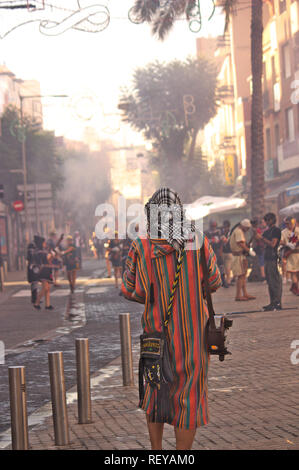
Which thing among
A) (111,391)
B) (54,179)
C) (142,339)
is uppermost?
(54,179)

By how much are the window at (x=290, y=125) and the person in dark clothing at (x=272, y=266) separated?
2686cm

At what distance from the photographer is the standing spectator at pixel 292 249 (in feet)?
56.9

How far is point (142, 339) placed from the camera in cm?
495

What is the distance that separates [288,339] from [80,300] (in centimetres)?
1081

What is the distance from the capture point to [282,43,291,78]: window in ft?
138

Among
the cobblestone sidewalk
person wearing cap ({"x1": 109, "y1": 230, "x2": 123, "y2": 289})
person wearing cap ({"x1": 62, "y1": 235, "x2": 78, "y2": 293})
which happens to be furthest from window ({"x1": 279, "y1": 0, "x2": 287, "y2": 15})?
the cobblestone sidewalk

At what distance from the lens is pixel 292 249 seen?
17.4 meters

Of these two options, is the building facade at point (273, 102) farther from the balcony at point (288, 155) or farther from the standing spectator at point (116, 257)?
the standing spectator at point (116, 257)

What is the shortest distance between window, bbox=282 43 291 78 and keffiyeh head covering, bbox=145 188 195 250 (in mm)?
38264

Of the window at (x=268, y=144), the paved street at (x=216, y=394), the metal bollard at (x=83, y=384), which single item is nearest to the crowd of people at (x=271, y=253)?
the paved street at (x=216, y=394)

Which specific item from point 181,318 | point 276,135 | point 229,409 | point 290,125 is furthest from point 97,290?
point 276,135

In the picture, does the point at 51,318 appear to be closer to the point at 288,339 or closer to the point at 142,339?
the point at 288,339

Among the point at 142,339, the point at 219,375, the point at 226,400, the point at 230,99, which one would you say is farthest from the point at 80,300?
the point at 230,99

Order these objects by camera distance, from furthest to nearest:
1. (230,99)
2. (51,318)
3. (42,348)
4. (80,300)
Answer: (230,99)
(80,300)
(51,318)
(42,348)
